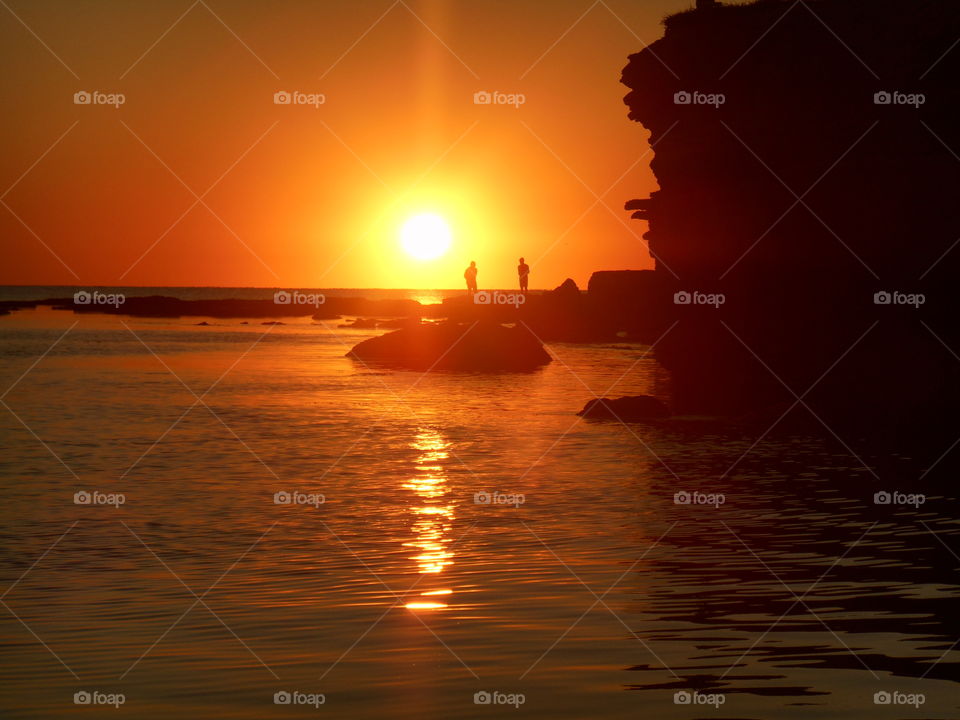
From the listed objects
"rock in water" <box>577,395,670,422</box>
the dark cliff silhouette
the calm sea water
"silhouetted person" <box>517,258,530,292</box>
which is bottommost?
the calm sea water

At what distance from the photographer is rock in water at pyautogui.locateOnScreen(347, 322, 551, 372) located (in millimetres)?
53312

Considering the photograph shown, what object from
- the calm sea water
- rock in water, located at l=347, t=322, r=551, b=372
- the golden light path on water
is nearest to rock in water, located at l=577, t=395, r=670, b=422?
the calm sea water

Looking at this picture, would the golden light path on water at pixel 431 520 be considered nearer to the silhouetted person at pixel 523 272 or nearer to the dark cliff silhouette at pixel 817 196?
the dark cliff silhouette at pixel 817 196

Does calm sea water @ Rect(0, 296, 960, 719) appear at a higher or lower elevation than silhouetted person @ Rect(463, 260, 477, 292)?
lower

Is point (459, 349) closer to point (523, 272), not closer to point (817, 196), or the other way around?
point (523, 272)

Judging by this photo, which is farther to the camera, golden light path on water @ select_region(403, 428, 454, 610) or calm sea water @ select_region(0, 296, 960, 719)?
golden light path on water @ select_region(403, 428, 454, 610)

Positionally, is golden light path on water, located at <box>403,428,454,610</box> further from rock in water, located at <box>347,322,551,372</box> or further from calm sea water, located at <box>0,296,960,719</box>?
rock in water, located at <box>347,322,551,372</box>

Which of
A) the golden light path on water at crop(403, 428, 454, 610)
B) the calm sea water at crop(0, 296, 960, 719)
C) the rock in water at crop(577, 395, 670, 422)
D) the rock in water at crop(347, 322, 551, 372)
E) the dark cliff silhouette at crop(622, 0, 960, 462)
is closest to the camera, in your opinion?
the calm sea water at crop(0, 296, 960, 719)

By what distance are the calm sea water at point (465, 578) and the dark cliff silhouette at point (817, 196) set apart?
13.5m

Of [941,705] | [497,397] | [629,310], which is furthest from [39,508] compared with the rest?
[629,310]

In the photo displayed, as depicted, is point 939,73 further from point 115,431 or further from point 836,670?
point 836,670

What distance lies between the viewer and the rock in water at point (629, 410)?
1228 inches

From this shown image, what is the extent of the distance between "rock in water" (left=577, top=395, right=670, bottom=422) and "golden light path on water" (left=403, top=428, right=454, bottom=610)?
6775 mm

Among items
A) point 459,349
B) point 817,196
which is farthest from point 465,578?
point 459,349
